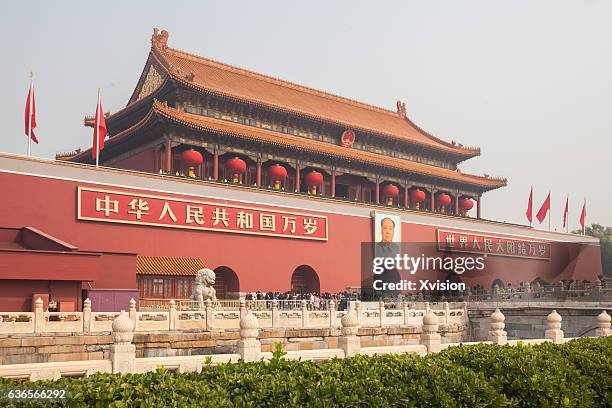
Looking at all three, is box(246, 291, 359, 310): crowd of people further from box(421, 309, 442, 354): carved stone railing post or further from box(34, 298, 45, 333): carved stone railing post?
box(421, 309, 442, 354): carved stone railing post

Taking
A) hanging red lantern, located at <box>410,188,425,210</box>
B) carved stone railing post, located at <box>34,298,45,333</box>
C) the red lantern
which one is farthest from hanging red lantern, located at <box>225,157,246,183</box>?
the red lantern

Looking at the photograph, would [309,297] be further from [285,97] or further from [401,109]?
[401,109]

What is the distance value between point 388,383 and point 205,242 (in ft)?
62.7

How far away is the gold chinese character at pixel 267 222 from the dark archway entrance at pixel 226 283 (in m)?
2.25

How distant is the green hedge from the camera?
16.8 ft

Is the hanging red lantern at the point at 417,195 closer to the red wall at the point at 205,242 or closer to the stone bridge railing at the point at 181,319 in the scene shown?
the red wall at the point at 205,242

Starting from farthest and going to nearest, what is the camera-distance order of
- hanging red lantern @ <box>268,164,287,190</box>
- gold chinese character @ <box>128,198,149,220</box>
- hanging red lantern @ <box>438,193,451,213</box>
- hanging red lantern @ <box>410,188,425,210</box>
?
1. hanging red lantern @ <box>438,193,451,213</box>
2. hanging red lantern @ <box>410,188,425,210</box>
3. hanging red lantern @ <box>268,164,287,190</box>
4. gold chinese character @ <box>128,198,149,220</box>

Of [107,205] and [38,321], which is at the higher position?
[107,205]

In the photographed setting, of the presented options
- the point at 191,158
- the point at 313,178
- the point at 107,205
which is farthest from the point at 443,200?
the point at 107,205

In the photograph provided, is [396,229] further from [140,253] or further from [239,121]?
[140,253]

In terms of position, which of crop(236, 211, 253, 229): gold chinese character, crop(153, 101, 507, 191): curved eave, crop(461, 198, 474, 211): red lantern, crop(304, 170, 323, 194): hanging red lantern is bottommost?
crop(236, 211, 253, 229): gold chinese character

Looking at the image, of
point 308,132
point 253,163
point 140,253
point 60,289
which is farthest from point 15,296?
point 308,132

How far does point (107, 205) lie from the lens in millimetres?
22672

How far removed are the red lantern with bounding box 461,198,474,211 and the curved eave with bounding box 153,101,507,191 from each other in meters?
1.03
